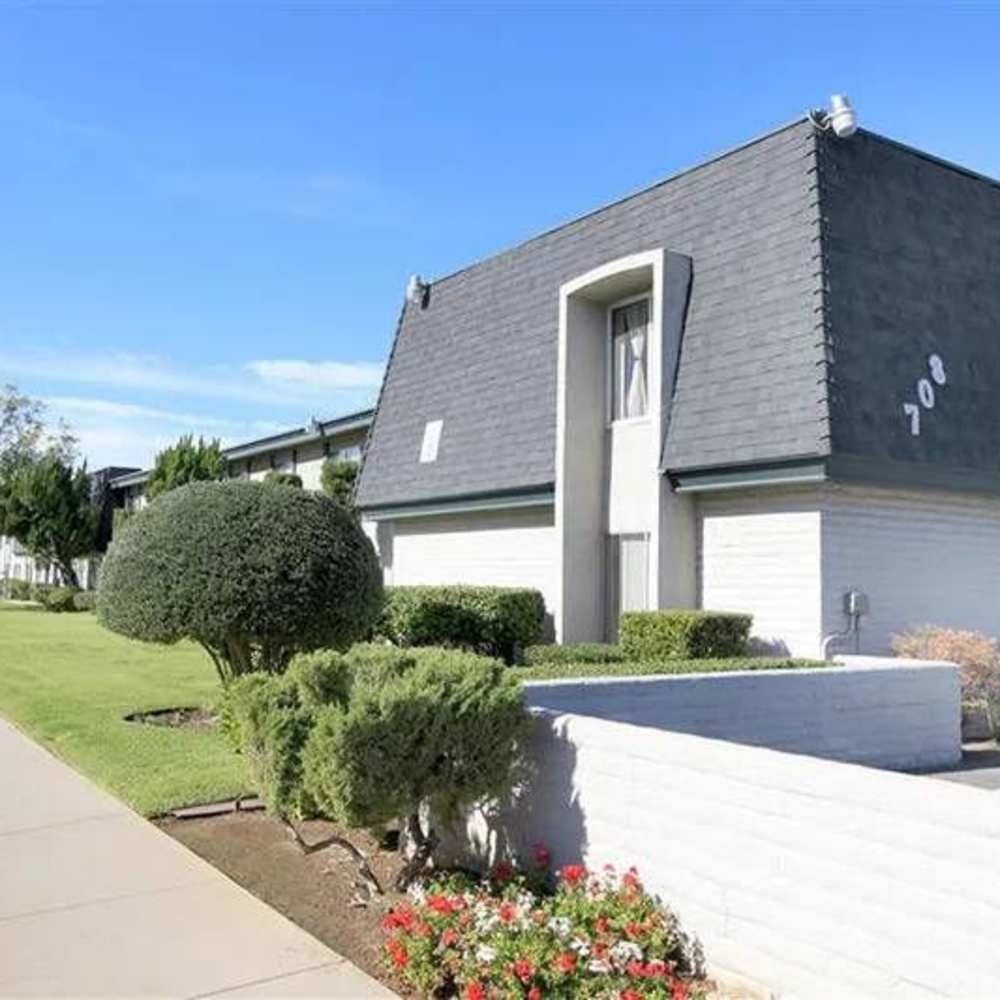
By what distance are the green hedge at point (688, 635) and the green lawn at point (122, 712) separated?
17.0 feet

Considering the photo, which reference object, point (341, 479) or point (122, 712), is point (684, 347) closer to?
point (122, 712)

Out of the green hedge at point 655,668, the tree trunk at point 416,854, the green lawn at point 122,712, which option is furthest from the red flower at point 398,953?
the green hedge at point 655,668

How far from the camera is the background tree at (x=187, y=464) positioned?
3516 cm

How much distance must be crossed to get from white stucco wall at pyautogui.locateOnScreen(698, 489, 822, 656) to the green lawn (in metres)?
6.63

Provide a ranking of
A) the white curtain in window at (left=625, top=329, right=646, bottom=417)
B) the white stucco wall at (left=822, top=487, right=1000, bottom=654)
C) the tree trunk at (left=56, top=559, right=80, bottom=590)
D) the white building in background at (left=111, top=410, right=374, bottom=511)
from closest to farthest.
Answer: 1. the white stucco wall at (left=822, top=487, right=1000, bottom=654)
2. the white curtain in window at (left=625, top=329, right=646, bottom=417)
3. the white building in background at (left=111, top=410, right=374, bottom=511)
4. the tree trunk at (left=56, top=559, right=80, bottom=590)

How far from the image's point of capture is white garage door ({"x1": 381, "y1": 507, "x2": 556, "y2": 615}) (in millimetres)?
16750

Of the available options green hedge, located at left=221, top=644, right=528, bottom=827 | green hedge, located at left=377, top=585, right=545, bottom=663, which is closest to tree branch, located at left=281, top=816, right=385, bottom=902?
green hedge, located at left=221, top=644, right=528, bottom=827

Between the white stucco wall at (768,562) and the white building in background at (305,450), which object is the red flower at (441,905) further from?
the white building in background at (305,450)

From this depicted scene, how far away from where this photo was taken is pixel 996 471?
43.9ft

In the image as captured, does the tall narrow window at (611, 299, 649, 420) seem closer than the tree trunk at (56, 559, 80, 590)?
Yes

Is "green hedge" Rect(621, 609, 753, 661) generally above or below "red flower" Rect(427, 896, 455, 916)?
above

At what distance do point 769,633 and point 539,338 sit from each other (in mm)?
6779

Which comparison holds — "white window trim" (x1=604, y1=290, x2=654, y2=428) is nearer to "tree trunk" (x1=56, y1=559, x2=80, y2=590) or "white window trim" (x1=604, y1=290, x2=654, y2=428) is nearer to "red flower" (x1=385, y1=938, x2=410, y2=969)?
"red flower" (x1=385, y1=938, x2=410, y2=969)

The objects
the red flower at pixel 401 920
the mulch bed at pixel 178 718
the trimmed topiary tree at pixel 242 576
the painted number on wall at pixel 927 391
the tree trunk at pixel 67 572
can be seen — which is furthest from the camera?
the tree trunk at pixel 67 572
